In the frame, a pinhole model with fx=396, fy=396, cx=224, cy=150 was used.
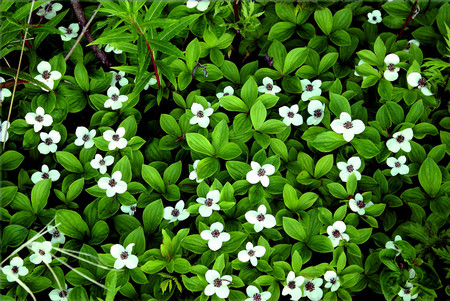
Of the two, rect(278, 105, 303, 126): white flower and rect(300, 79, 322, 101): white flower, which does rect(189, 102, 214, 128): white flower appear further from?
rect(300, 79, 322, 101): white flower

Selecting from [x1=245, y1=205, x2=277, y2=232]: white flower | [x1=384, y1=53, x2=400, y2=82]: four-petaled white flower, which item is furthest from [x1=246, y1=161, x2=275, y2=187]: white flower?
[x1=384, y1=53, x2=400, y2=82]: four-petaled white flower

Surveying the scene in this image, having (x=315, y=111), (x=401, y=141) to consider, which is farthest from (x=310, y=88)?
(x=401, y=141)

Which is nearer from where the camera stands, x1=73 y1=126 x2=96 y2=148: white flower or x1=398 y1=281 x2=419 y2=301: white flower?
x1=398 y1=281 x2=419 y2=301: white flower

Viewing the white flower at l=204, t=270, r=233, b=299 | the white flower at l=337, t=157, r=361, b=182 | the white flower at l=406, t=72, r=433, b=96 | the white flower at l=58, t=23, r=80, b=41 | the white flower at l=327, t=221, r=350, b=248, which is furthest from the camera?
the white flower at l=58, t=23, r=80, b=41

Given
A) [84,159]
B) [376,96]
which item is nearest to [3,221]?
[84,159]

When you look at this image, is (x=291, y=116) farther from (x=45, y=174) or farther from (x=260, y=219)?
(x=45, y=174)

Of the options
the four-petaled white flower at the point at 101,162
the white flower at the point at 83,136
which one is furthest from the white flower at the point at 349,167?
the white flower at the point at 83,136

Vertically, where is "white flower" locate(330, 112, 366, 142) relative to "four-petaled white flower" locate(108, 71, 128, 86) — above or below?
below

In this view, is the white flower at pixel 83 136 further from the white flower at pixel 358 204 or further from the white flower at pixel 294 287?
the white flower at pixel 358 204
